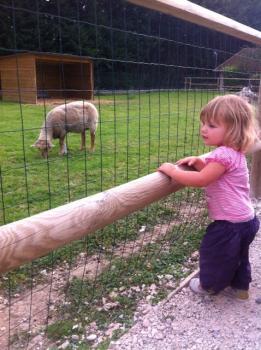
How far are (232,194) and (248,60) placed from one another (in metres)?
2.85

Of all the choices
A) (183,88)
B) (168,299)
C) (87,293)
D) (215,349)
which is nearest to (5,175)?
(183,88)

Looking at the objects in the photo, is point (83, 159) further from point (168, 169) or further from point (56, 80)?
point (168, 169)

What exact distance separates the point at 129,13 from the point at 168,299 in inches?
80.8

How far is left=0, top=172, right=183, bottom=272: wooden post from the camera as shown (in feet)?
4.75

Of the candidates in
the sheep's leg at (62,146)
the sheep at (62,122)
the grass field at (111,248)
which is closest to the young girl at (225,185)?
the grass field at (111,248)

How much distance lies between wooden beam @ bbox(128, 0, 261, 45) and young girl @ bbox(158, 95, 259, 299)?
2.36ft

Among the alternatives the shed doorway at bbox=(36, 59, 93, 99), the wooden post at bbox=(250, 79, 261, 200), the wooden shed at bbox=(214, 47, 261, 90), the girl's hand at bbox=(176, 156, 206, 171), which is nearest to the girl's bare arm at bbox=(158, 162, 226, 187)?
the girl's hand at bbox=(176, 156, 206, 171)

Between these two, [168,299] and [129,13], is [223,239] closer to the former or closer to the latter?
[168,299]

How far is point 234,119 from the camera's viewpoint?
7.36 ft

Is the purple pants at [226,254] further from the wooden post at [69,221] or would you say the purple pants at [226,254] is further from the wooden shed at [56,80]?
the wooden shed at [56,80]

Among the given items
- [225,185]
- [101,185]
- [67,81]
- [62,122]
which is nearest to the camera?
[225,185]

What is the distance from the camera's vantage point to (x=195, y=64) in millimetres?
3924

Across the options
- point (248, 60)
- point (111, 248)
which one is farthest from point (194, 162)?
point (248, 60)

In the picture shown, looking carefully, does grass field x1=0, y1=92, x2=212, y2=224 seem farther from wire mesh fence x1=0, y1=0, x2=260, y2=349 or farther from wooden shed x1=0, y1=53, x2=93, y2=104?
wooden shed x1=0, y1=53, x2=93, y2=104
